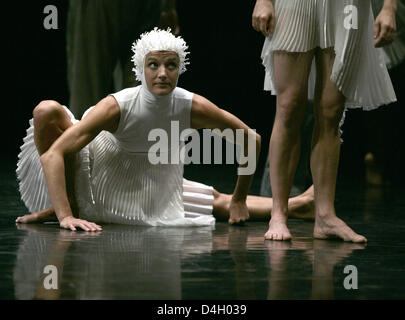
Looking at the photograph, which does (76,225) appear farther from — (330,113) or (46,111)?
(330,113)

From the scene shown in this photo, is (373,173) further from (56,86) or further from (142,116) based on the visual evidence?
(56,86)

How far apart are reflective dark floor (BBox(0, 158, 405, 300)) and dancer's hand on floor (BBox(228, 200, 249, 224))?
77mm

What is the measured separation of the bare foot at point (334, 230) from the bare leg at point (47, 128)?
0.92 metres

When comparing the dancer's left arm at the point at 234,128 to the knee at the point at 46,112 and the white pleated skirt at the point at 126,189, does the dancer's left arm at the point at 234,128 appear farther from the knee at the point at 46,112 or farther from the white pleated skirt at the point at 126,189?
the knee at the point at 46,112

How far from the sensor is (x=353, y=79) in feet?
8.28

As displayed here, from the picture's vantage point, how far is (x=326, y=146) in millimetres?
2590

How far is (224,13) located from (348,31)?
3.75m

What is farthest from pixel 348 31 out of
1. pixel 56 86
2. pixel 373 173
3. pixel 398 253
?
pixel 56 86

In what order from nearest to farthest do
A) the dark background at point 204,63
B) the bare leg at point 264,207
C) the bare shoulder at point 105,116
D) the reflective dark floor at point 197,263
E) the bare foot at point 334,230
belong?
the reflective dark floor at point 197,263, the bare foot at point 334,230, the bare shoulder at point 105,116, the bare leg at point 264,207, the dark background at point 204,63

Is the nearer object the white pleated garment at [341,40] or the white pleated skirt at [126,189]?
the white pleated garment at [341,40]

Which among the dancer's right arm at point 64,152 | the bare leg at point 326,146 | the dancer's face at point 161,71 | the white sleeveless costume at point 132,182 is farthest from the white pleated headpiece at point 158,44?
the bare leg at point 326,146

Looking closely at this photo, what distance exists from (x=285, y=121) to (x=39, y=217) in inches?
36.5

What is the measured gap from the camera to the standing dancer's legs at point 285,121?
101 inches
